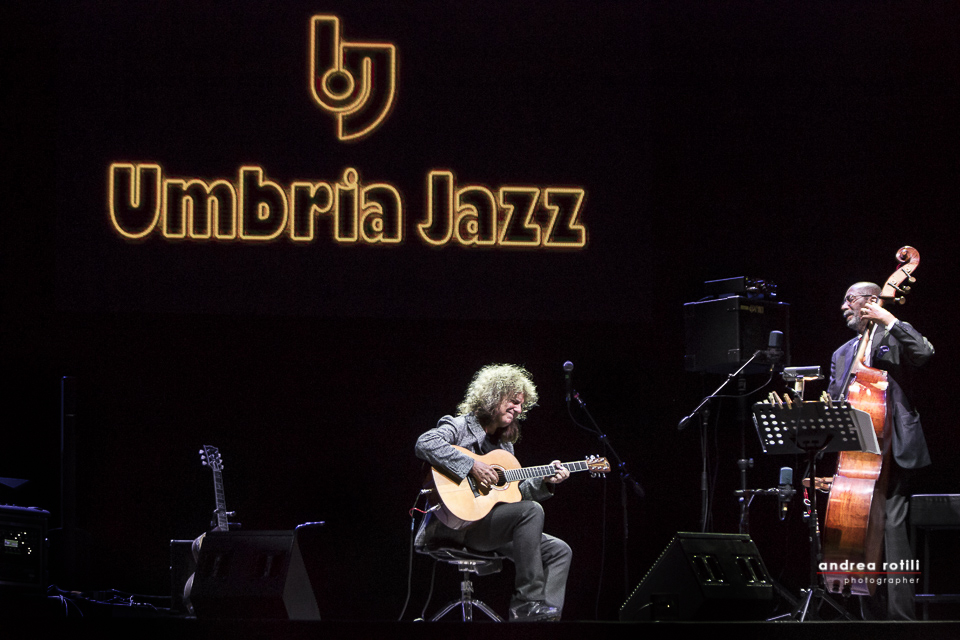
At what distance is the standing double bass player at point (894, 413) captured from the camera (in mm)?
5348

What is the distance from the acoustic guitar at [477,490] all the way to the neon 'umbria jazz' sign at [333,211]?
1.75 metres

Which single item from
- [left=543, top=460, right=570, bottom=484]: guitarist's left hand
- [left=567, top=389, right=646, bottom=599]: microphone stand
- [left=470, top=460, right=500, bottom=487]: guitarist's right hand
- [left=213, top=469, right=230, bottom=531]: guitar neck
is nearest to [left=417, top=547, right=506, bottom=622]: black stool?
[left=470, top=460, right=500, bottom=487]: guitarist's right hand

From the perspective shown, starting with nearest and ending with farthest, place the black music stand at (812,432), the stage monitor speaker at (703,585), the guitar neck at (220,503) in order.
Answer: the stage monitor speaker at (703,585) → the black music stand at (812,432) → the guitar neck at (220,503)

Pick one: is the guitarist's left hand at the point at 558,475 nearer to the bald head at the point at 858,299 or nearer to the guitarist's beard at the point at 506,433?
the guitarist's beard at the point at 506,433

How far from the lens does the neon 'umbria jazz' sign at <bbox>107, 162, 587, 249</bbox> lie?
6543 millimetres

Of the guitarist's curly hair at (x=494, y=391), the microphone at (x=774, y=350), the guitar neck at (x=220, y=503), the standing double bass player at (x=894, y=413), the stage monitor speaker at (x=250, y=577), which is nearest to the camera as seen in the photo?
the stage monitor speaker at (x=250, y=577)

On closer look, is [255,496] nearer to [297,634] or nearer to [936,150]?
[297,634]

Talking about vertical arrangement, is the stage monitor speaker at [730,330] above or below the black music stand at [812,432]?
→ above

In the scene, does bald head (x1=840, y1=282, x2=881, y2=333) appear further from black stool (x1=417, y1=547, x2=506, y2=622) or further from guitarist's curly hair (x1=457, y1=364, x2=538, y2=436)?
black stool (x1=417, y1=547, x2=506, y2=622)

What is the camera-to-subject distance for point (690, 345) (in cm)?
646

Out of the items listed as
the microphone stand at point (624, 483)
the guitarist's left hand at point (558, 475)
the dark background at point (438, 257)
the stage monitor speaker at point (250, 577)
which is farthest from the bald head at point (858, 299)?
the stage monitor speaker at point (250, 577)

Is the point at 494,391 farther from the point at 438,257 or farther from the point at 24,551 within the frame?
the point at 24,551

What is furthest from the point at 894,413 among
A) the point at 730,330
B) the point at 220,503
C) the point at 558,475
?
the point at 220,503

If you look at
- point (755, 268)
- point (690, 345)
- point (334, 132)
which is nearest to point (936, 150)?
point (755, 268)
